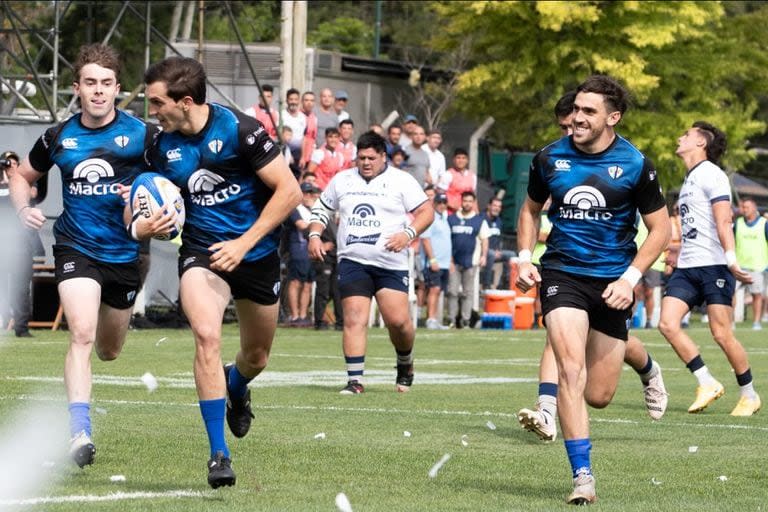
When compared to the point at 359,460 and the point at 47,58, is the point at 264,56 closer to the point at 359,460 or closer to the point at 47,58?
the point at 47,58

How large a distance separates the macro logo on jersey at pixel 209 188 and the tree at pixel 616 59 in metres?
29.8

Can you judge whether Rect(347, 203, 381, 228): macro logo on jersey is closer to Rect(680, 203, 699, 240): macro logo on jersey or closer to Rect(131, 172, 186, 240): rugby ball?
Rect(680, 203, 699, 240): macro logo on jersey

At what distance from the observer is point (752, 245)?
103ft

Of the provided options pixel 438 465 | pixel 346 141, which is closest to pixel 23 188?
pixel 438 465

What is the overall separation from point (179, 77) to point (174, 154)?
0.48 meters

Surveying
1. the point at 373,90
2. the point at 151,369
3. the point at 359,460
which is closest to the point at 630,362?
the point at 359,460

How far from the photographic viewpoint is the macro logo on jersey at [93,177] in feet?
32.5

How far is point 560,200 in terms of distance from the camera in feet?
29.1

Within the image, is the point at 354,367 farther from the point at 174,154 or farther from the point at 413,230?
the point at 174,154

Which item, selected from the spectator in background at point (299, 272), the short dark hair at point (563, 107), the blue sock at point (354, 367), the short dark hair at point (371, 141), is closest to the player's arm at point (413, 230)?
the short dark hair at point (371, 141)

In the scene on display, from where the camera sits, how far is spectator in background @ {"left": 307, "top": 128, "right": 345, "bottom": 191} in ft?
82.0

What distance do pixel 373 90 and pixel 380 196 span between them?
24412mm

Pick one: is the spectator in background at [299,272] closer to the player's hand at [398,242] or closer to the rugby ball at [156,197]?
the player's hand at [398,242]

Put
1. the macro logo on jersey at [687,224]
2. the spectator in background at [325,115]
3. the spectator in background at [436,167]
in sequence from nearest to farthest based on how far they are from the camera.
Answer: the macro logo on jersey at [687,224]
the spectator in background at [325,115]
the spectator in background at [436,167]
